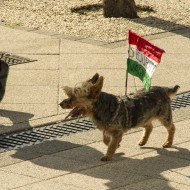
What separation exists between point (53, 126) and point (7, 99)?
128cm

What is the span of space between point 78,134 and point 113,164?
3.81 feet

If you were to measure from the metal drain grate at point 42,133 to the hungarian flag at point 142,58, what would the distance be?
131 centimetres

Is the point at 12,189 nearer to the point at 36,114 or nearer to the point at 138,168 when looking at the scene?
the point at 138,168

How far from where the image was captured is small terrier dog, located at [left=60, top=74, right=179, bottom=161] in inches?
369

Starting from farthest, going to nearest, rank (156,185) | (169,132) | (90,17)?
(90,17)
(169,132)
(156,185)

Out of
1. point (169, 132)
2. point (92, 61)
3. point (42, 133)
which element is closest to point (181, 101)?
point (169, 132)

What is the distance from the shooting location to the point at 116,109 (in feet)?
32.1

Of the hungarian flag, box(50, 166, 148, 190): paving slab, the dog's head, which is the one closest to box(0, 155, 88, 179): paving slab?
box(50, 166, 148, 190): paving slab

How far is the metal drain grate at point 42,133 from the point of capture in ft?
34.3

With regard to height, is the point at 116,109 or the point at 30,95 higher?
the point at 116,109

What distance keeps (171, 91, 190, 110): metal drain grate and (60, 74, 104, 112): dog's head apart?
8.77ft

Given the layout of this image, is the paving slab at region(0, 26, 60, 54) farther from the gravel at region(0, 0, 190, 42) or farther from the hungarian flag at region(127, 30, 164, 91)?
the hungarian flag at region(127, 30, 164, 91)

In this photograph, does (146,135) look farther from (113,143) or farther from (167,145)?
(113,143)

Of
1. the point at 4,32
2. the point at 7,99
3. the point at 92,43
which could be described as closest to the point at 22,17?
the point at 4,32
